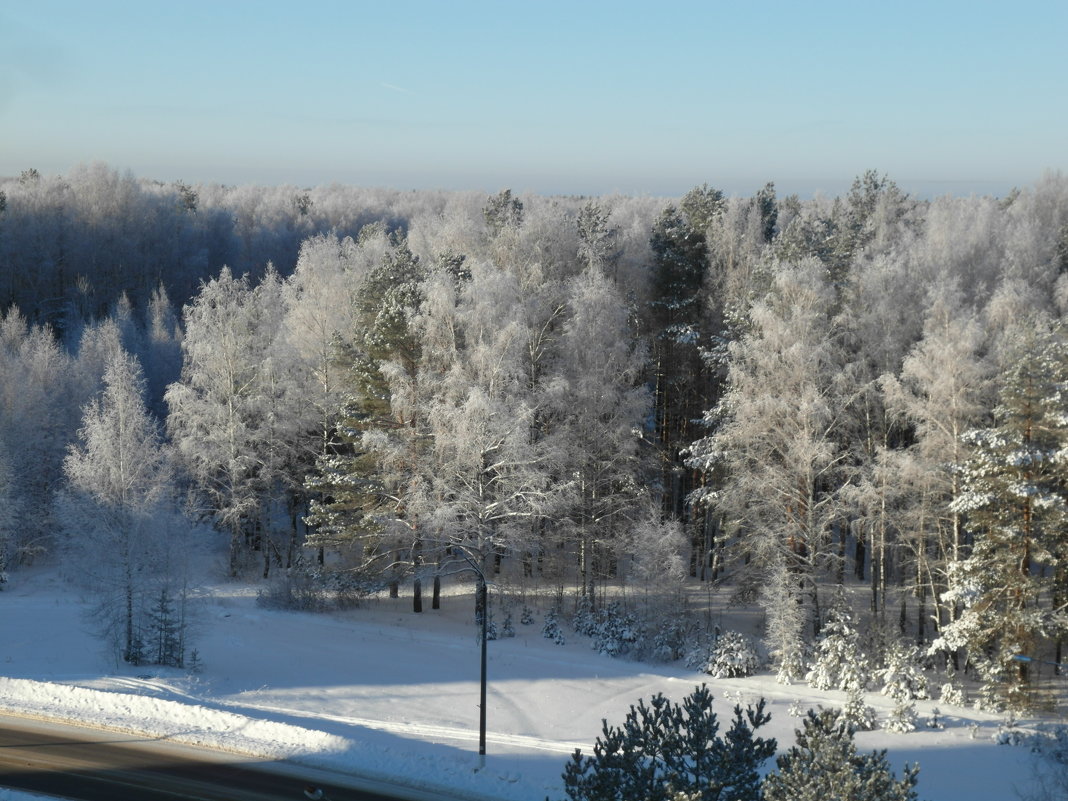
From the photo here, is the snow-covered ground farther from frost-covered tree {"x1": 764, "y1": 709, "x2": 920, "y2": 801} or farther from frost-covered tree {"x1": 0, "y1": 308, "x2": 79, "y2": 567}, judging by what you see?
frost-covered tree {"x1": 764, "y1": 709, "x2": 920, "y2": 801}

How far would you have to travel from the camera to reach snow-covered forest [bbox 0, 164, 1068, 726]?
26.0m

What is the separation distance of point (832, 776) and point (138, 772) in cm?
1460

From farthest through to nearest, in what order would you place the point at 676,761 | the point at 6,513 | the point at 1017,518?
the point at 6,513
the point at 1017,518
the point at 676,761

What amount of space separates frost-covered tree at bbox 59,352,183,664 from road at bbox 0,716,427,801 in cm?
650

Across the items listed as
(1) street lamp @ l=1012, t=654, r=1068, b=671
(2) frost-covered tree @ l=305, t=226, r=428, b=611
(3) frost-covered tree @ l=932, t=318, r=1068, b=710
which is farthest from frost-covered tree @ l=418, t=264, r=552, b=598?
(1) street lamp @ l=1012, t=654, r=1068, b=671

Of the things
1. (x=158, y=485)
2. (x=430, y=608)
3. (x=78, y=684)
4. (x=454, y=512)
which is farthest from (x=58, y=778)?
(x=430, y=608)

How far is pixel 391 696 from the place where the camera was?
82.1 ft

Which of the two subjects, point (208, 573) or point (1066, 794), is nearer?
point (1066, 794)

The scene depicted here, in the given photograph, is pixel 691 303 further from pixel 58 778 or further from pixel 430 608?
pixel 58 778

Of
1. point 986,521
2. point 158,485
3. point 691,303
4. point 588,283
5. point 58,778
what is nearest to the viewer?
point 58,778

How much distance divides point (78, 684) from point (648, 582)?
17.2 metres

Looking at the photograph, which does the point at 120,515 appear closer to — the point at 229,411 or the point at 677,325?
the point at 229,411

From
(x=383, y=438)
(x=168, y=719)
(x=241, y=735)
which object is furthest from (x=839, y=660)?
(x=168, y=719)

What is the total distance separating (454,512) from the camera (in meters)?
29.4
